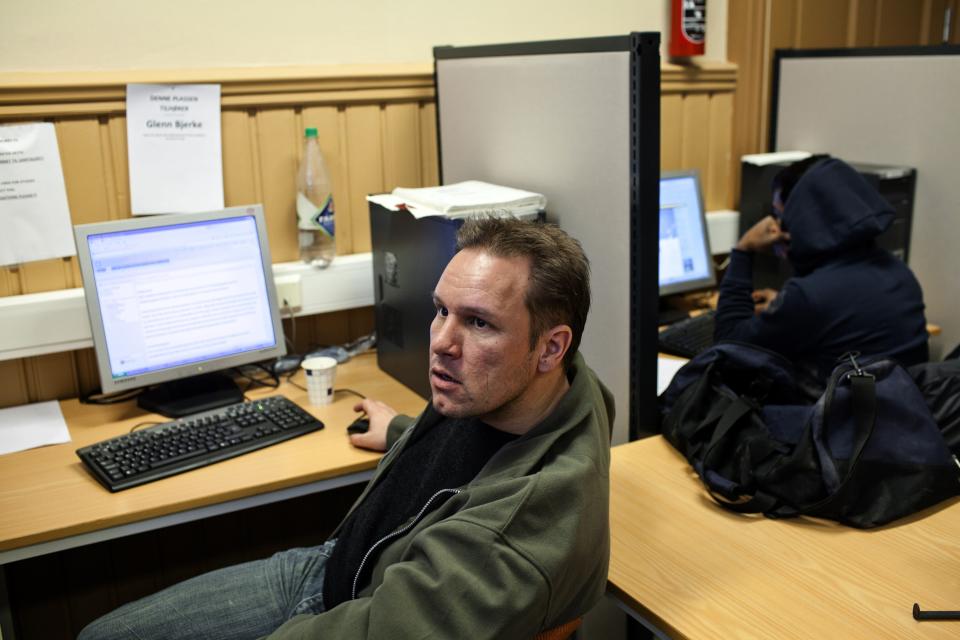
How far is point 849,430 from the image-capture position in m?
1.67

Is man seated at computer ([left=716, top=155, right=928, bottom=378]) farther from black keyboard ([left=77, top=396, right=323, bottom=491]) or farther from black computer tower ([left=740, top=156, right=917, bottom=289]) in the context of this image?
black keyboard ([left=77, top=396, right=323, bottom=491])

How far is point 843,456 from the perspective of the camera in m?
1.65

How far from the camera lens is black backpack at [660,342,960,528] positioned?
1644mm

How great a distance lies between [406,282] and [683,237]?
104cm

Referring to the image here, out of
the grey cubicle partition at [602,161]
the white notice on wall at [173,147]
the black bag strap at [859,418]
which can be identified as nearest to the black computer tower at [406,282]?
the grey cubicle partition at [602,161]

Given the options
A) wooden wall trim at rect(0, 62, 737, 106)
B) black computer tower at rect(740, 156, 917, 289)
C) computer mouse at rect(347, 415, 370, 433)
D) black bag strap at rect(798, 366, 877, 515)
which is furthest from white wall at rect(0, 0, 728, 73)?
black bag strap at rect(798, 366, 877, 515)

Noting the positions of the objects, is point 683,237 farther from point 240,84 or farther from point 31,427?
point 31,427

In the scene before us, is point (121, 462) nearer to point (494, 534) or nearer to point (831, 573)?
point (494, 534)

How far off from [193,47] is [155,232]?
48 centimetres

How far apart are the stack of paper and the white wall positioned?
1.73 ft

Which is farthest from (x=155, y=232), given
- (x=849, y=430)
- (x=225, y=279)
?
(x=849, y=430)

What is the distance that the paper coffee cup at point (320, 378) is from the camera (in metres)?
2.15

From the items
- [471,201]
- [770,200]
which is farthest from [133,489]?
[770,200]

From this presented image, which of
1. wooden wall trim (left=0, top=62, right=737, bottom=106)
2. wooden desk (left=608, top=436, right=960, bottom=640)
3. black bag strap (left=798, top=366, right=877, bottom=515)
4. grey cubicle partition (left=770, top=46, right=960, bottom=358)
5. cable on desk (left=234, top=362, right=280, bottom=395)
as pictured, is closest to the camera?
wooden desk (left=608, top=436, right=960, bottom=640)
